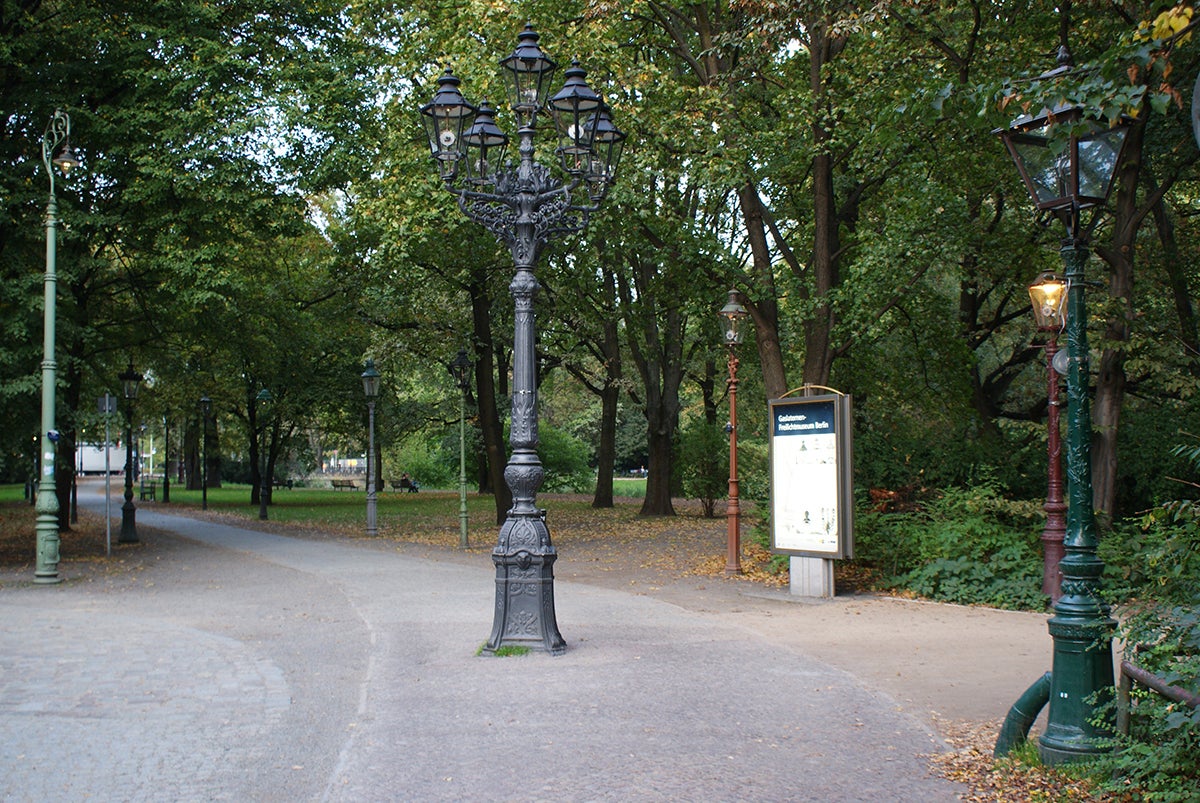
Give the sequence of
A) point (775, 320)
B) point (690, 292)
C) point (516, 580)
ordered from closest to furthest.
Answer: point (516, 580) → point (775, 320) → point (690, 292)

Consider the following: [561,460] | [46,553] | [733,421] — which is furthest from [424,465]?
[733,421]

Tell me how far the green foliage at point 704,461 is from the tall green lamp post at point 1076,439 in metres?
21.4

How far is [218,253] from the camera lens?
61.7 feet

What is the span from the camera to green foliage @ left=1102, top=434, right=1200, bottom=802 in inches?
179

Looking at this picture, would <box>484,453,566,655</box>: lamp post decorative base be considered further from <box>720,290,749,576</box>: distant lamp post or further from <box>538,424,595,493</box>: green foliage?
<box>538,424,595,493</box>: green foliage

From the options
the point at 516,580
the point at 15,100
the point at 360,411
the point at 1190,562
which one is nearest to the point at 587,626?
the point at 516,580

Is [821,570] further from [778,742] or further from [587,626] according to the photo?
[778,742]

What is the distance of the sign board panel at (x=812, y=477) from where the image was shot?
13.5 metres

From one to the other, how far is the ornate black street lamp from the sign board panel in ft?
16.7

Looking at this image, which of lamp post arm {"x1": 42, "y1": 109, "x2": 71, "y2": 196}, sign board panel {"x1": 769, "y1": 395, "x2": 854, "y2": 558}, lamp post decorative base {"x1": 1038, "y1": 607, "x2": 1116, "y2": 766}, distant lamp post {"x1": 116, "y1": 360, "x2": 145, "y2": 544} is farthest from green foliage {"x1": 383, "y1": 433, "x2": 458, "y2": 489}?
lamp post decorative base {"x1": 1038, "y1": 607, "x2": 1116, "y2": 766}

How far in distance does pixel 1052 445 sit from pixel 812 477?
3241mm

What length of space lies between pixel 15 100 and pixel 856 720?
18708mm

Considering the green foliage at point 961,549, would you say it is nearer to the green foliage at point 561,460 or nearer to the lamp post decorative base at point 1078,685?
the lamp post decorative base at point 1078,685

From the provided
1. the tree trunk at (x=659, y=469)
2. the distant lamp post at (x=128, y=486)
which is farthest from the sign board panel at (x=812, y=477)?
the distant lamp post at (x=128, y=486)
